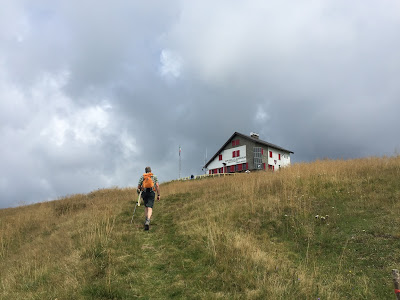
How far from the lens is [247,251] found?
5.95 m

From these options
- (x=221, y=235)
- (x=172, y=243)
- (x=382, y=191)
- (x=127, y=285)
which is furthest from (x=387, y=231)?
(x=127, y=285)

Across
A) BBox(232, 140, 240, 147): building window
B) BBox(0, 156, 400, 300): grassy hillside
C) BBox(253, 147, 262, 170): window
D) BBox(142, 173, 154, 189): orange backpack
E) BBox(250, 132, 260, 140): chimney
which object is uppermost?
BBox(250, 132, 260, 140): chimney

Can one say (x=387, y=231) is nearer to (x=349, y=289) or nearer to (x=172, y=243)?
(x=349, y=289)

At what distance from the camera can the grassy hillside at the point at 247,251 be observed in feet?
16.4

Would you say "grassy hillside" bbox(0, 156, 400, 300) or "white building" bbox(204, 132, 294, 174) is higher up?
"white building" bbox(204, 132, 294, 174)

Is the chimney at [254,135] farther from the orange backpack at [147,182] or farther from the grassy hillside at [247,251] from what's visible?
the orange backpack at [147,182]

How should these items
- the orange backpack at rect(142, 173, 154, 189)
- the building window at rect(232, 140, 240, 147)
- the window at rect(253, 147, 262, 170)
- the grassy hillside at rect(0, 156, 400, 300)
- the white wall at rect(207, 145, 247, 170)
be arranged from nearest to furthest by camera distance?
1. the grassy hillside at rect(0, 156, 400, 300)
2. the orange backpack at rect(142, 173, 154, 189)
3. the window at rect(253, 147, 262, 170)
4. the white wall at rect(207, 145, 247, 170)
5. the building window at rect(232, 140, 240, 147)

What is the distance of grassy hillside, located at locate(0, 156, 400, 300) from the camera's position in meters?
5.00

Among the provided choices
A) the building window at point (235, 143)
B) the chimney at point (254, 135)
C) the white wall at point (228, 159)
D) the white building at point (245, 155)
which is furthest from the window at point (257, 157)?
Result: the chimney at point (254, 135)

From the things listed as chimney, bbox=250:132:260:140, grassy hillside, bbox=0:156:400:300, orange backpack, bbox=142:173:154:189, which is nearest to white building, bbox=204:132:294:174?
chimney, bbox=250:132:260:140

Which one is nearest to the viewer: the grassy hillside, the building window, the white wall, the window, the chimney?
the grassy hillside

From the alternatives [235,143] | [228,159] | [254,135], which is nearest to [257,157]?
[235,143]

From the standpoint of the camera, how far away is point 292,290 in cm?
462

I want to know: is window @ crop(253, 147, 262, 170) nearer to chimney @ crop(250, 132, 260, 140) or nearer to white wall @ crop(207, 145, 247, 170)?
white wall @ crop(207, 145, 247, 170)
